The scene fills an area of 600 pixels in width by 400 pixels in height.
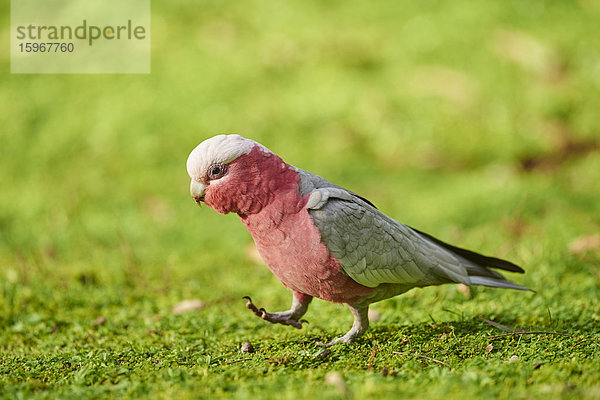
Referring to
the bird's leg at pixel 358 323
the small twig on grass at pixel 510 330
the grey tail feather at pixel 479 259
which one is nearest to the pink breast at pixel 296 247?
the bird's leg at pixel 358 323

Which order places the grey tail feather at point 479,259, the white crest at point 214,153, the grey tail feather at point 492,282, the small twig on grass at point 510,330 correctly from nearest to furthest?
the white crest at point 214,153, the small twig on grass at point 510,330, the grey tail feather at point 492,282, the grey tail feather at point 479,259

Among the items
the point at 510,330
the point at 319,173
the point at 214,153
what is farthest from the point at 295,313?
the point at 319,173

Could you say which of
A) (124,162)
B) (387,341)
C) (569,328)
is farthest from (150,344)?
(124,162)

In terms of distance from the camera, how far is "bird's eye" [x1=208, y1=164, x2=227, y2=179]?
10.4 ft

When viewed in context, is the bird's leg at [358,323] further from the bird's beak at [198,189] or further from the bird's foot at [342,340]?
the bird's beak at [198,189]


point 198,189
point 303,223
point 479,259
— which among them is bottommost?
point 479,259

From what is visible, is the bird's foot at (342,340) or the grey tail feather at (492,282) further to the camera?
the grey tail feather at (492,282)

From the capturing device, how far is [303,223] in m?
3.19

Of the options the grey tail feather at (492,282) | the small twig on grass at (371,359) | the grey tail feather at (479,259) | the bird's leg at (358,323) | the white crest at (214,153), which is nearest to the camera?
the small twig on grass at (371,359)

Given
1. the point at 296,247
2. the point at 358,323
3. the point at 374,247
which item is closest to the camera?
the point at 296,247

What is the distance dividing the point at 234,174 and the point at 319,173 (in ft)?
15.2

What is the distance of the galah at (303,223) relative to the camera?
10.4ft

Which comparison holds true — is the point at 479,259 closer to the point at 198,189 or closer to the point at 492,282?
the point at 492,282

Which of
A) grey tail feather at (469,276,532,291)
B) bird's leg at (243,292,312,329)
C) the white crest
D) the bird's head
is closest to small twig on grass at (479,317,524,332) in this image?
grey tail feather at (469,276,532,291)
